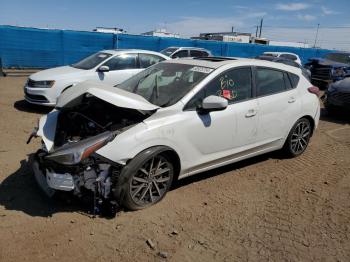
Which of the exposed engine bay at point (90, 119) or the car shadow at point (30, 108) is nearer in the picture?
the exposed engine bay at point (90, 119)

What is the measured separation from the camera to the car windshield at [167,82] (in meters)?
4.35

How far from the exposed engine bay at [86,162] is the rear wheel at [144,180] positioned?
0.34 ft

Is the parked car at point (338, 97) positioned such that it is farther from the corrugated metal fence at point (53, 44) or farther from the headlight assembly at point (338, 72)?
the corrugated metal fence at point (53, 44)

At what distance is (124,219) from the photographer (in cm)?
375

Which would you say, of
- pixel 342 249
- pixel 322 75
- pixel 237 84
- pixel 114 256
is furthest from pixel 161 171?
pixel 322 75

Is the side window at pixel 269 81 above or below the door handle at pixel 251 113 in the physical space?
above

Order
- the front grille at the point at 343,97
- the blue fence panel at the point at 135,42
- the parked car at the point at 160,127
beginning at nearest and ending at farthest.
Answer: the parked car at the point at 160,127 < the front grille at the point at 343,97 < the blue fence panel at the point at 135,42

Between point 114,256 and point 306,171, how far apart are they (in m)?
3.47

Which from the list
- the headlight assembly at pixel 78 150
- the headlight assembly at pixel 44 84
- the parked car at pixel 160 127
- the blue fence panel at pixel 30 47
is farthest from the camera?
the blue fence panel at pixel 30 47

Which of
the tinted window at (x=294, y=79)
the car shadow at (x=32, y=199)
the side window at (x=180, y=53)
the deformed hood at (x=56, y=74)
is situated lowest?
the car shadow at (x=32, y=199)

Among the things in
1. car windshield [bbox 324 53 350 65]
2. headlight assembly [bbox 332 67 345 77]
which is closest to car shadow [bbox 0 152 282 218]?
headlight assembly [bbox 332 67 345 77]

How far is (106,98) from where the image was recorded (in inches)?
154

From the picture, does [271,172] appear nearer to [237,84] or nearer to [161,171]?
[237,84]

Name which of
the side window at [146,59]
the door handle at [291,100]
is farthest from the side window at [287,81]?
the side window at [146,59]
